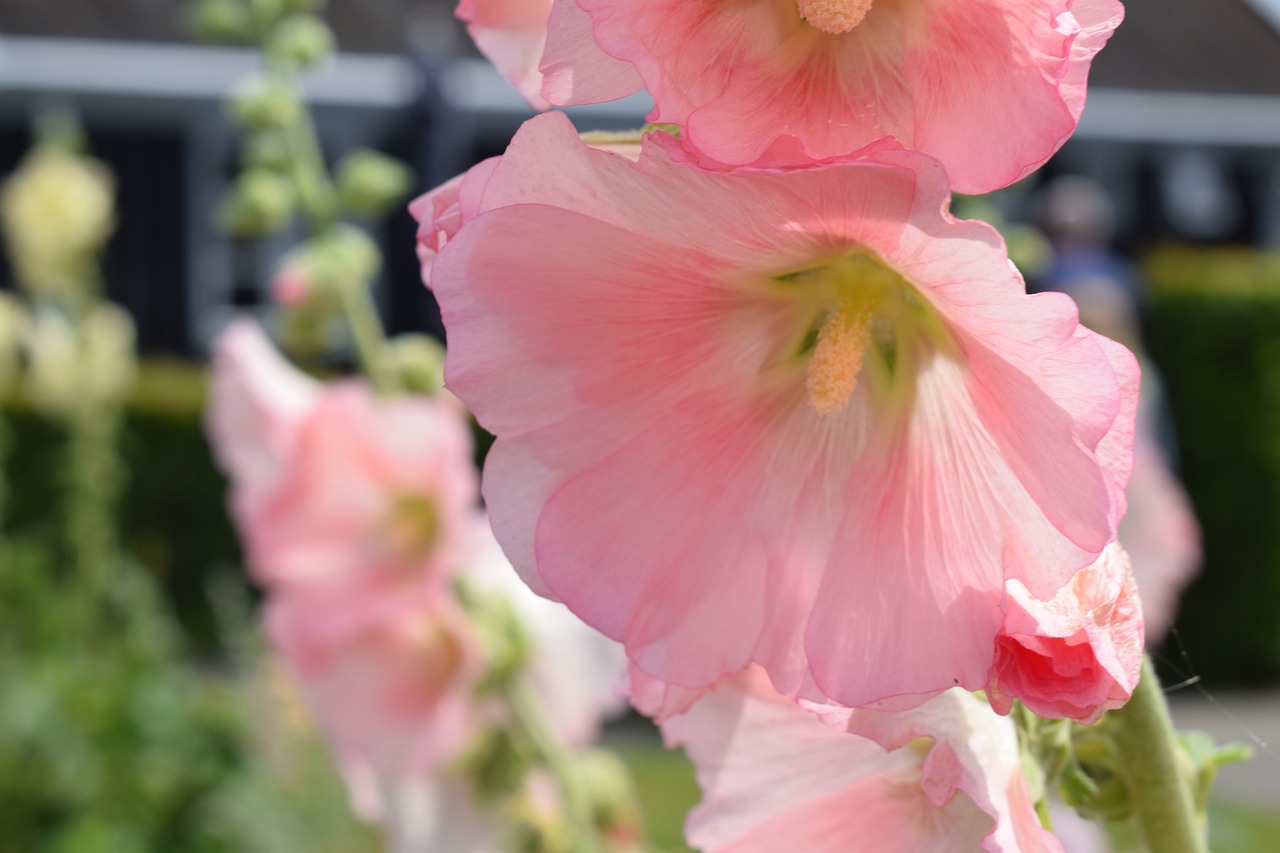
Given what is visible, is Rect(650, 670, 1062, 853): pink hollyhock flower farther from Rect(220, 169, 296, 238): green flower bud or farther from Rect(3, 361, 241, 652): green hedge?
Rect(3, 361, 241, 652): green hedge

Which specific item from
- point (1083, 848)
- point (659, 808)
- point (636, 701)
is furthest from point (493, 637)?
point (659, 808)

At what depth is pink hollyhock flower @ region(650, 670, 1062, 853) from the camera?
0.55 meters

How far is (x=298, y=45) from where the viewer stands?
5.34 feet

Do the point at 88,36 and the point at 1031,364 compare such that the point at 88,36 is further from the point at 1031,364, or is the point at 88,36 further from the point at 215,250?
the point at 1031,364

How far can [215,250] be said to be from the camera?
11.7m

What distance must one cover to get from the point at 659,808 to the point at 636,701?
433 cm

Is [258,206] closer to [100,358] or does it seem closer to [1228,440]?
[100,358]

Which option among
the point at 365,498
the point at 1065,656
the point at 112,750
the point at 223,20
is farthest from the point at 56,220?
the point at 1065,656

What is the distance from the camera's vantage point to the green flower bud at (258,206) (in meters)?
1.66

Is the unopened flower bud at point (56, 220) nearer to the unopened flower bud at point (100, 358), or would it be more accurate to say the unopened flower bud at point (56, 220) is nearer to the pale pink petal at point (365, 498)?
the unopened flower bud at point (100, 358)

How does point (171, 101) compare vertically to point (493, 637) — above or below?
below

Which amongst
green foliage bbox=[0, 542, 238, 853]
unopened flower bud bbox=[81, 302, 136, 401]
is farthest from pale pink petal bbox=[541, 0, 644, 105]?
unopened flower bud bbox=[81, 302, 136, 401]

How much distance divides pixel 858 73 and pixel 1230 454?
7.46 m

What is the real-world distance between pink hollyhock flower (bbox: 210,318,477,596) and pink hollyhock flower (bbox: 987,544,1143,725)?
38.6 inches
